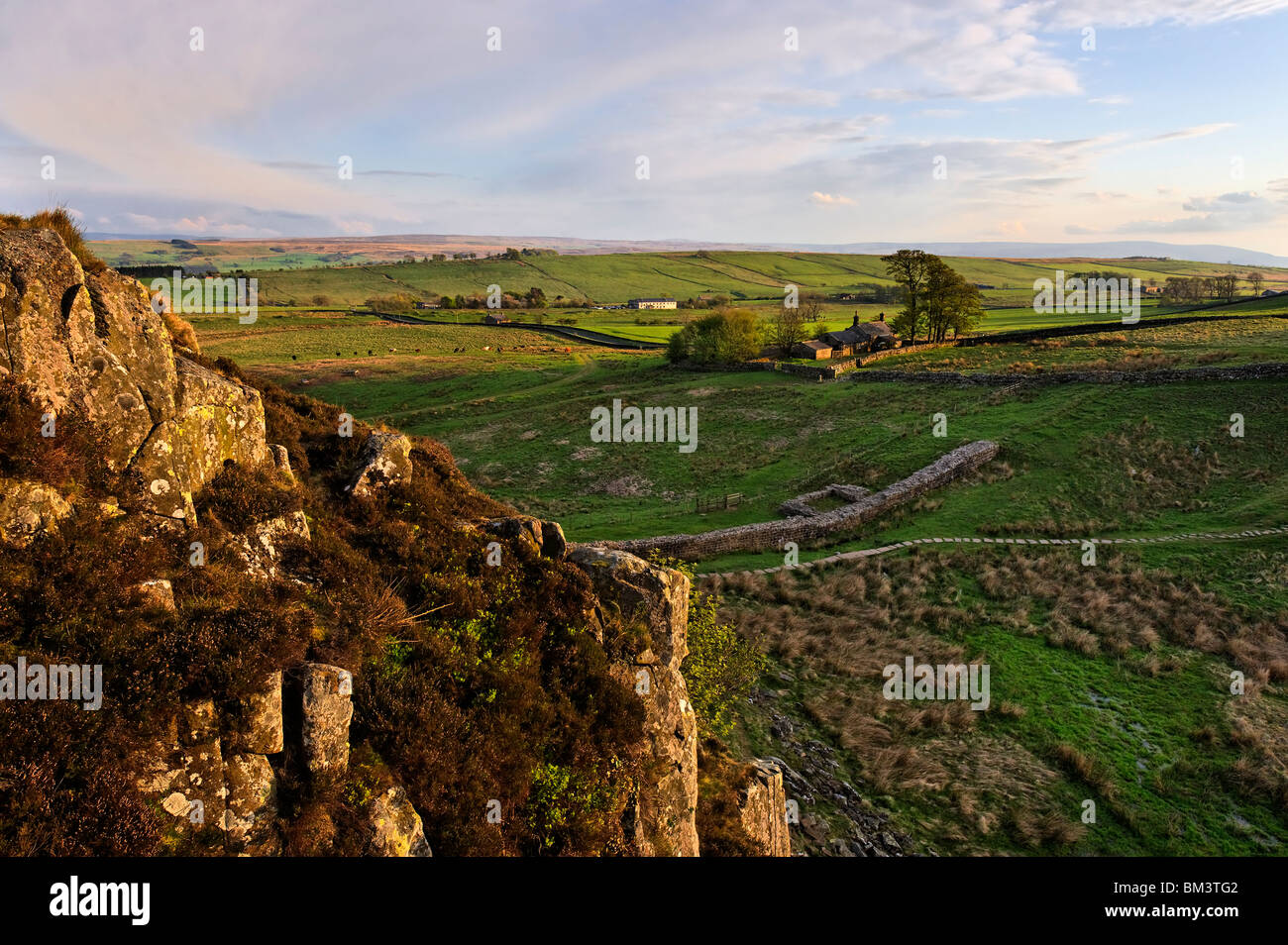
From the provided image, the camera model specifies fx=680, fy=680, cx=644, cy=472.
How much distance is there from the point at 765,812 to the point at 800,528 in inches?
751

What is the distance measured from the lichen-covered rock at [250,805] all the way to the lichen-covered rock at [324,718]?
1.53ft

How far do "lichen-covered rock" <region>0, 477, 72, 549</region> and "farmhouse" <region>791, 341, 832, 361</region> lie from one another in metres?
76.0

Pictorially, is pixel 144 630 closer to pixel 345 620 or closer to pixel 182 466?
pixel 345 620

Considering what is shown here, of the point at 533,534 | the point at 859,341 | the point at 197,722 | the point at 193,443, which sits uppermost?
the point at 859,341

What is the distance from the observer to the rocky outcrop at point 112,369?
8.41m

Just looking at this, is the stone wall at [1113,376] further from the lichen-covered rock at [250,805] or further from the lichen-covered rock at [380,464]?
the lichen-covered rock at [250,805]

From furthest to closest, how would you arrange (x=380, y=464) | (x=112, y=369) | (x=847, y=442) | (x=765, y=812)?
(x=847, y=442) → (x=380, y=464) → (x=765, y=812) → (x=112, y=369)

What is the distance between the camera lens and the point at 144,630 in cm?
716

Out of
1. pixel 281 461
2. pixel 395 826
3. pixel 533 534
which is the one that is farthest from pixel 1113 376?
pixel 395 826

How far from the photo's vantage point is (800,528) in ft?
99.7

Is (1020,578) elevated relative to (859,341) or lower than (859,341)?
lower

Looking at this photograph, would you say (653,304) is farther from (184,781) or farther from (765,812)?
(184,781)

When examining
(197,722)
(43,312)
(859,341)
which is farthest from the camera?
(859,341)
